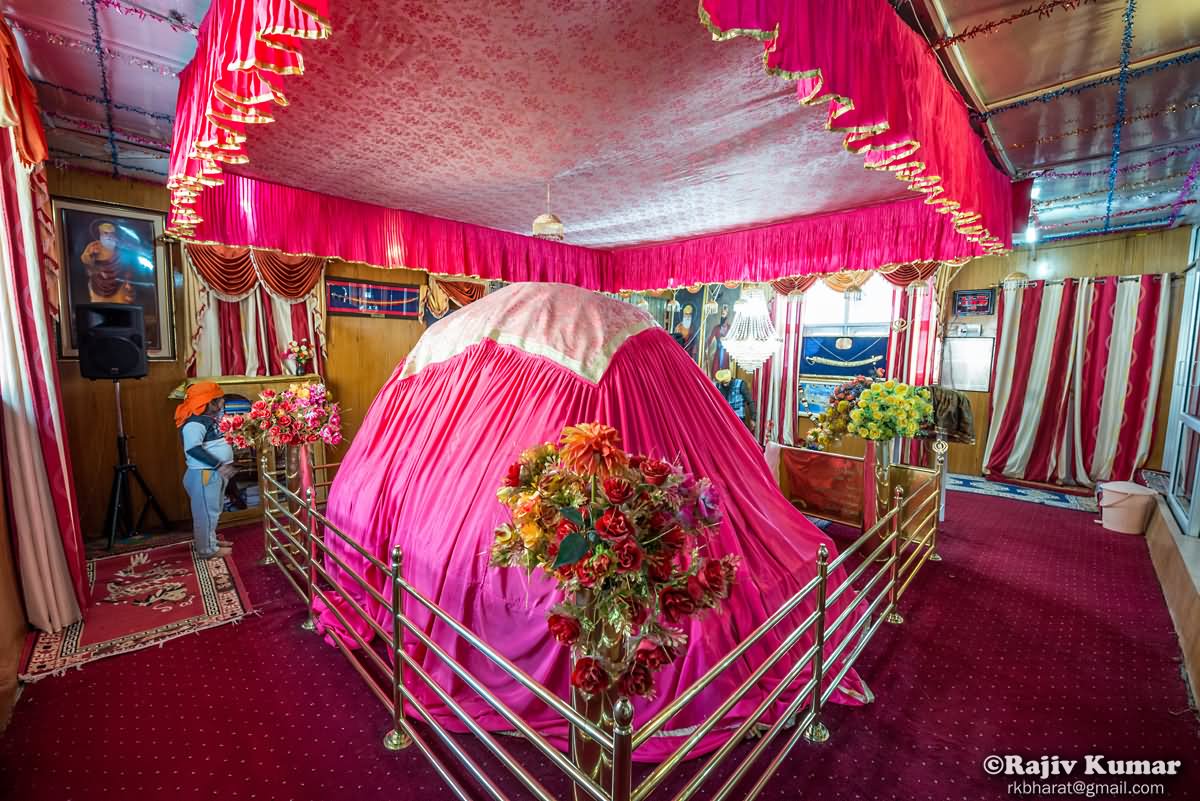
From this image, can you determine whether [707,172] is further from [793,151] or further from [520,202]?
[520,202]

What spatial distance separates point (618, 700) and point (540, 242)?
5083 mm

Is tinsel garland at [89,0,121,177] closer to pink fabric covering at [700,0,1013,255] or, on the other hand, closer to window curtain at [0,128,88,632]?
window curtain at [0,128,88,632]

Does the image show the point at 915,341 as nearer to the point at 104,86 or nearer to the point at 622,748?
the point at 622,748

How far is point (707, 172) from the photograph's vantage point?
3.41 meters

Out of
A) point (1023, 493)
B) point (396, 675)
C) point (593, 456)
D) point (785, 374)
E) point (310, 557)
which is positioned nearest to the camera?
point (593, 456)

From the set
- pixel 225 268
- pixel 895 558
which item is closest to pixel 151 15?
pixel 225 268

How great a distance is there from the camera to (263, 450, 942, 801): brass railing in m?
1.11

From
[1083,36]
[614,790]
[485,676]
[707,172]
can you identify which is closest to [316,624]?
[485,676]

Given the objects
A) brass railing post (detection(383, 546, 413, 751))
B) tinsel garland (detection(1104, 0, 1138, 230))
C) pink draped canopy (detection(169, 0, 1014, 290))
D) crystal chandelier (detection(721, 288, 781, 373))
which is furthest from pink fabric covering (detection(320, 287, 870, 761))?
crystal chandelier (detection(721, 288, 781, 373))

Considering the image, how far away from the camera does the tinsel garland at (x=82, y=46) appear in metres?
2.13

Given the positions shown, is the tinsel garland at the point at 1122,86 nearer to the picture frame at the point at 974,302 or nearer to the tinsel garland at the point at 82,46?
the picture frame at the point at 974,302

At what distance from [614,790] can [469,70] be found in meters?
2.65

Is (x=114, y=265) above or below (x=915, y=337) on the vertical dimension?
above

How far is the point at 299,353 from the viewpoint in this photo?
187 inches
